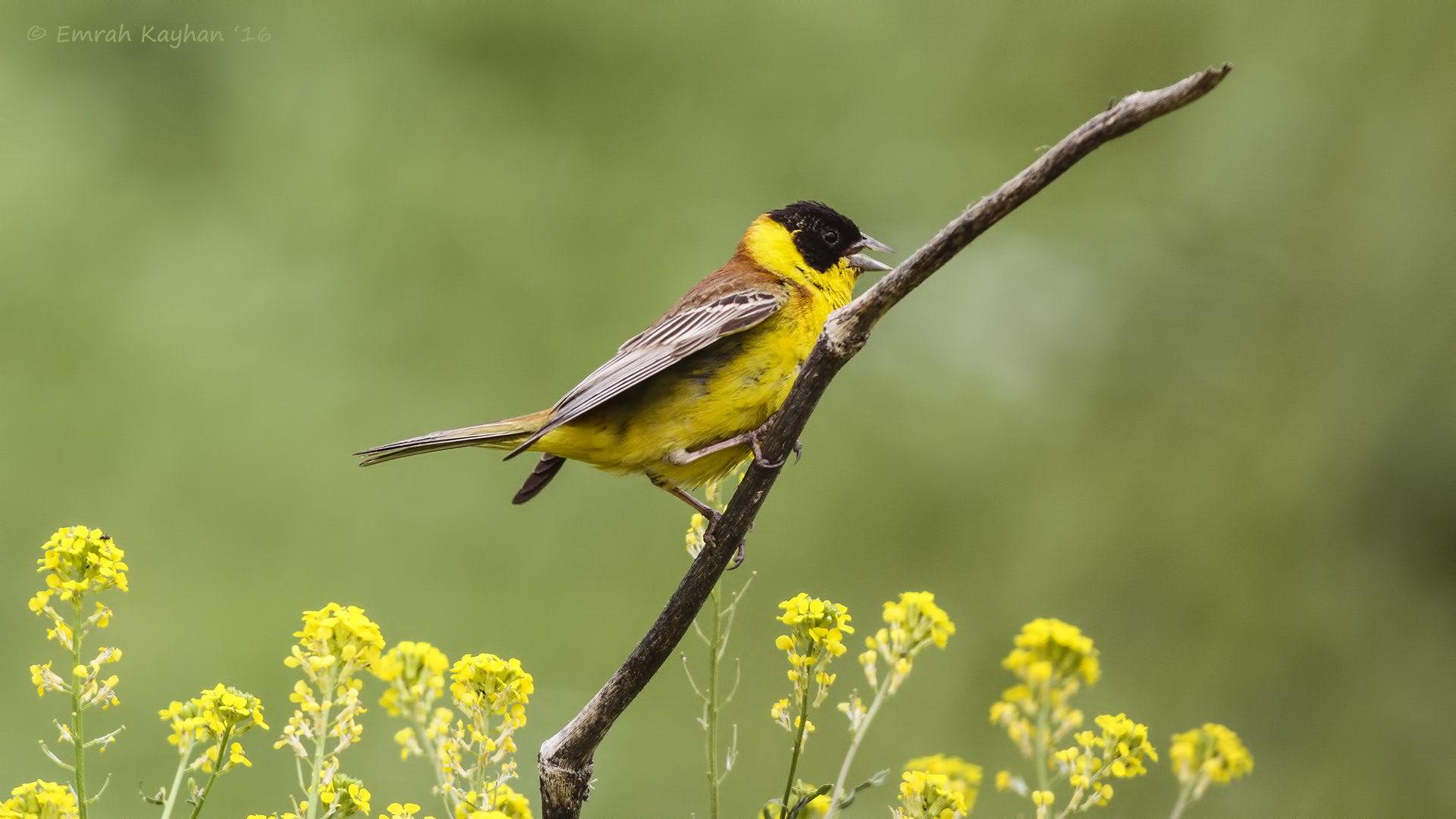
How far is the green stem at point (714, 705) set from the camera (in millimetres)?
2014

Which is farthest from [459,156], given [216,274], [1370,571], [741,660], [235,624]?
[1370,571]

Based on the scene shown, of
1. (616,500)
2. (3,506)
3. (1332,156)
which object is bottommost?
(3,506)

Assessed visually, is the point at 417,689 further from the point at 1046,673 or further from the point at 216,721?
the point at 1046,673

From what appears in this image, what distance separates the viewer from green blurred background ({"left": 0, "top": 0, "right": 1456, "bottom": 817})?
4969 mm

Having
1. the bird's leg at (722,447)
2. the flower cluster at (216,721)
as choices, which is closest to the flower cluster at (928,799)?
the flower cluster at (216,721)

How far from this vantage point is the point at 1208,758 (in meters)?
1.90

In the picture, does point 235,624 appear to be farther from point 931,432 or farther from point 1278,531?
point 1278,531

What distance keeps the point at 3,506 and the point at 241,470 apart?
963mm

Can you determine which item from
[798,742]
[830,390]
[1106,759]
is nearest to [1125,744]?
→ [1106,759]

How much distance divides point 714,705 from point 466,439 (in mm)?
1560

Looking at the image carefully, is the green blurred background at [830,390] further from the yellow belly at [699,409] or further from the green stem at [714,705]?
the green stem at [714,705]

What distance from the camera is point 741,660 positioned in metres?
5.11

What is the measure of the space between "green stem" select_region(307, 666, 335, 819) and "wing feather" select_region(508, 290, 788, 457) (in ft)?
4.99

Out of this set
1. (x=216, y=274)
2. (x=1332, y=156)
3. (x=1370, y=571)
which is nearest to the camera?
(x=1370, y=571)
